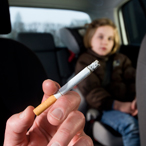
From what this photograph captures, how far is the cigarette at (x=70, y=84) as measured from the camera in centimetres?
31

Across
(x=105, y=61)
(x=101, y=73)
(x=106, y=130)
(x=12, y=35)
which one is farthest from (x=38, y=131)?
(x=12, y=35)

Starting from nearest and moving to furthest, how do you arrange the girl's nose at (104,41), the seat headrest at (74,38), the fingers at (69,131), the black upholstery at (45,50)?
1. the fingers at (69,131)
2. the girl's nose at (104,41)
3. the seat headrest at (74,38)
4. the black upholstery at (45,50)

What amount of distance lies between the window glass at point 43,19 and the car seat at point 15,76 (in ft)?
3.39

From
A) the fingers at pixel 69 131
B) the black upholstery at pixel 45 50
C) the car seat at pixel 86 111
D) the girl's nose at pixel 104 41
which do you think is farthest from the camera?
the black upholstery at pixel 45 50

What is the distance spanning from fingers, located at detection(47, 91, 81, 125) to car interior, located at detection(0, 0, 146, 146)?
0.27m

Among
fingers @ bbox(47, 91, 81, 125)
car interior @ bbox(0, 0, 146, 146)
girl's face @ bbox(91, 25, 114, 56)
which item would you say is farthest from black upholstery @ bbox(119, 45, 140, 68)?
fingers @ bbox(47, 91, 81, 125)

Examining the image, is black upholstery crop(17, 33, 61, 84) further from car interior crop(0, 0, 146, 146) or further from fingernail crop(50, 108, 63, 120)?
fingernail crop(50, 108, 63, 120)

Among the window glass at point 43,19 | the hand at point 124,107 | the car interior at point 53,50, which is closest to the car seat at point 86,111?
the car interior at point 53,50

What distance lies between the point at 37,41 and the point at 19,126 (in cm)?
132

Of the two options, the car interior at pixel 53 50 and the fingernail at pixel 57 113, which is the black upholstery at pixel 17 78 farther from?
the fingernail at pixel 57 113

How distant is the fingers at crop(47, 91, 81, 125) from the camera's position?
316 mm

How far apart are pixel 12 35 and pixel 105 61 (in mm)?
1059

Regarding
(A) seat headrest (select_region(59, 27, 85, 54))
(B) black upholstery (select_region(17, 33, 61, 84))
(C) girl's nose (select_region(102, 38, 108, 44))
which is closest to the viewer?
(C) girl's nose (select_region(102, 38, 108, 44))

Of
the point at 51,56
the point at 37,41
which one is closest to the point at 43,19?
the point at 37,41
